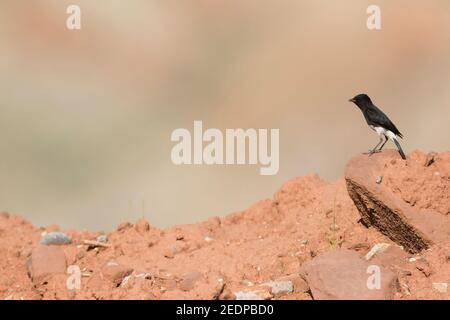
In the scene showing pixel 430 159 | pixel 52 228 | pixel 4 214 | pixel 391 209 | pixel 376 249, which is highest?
pixel 430 159

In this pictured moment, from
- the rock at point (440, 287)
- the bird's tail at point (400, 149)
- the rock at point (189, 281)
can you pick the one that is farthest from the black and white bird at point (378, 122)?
the rock at point (189, 281)

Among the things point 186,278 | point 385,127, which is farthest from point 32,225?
point 385,127

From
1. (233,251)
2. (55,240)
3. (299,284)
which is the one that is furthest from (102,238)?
(299,284)

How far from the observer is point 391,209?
11.6 m

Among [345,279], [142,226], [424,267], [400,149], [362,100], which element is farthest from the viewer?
[142,226]

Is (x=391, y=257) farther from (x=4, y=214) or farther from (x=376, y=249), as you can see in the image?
(x=4, y=214)

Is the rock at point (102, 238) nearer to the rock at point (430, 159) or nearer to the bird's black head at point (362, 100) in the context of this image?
the bird's black head at point (362, 100)

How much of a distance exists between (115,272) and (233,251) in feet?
8.69

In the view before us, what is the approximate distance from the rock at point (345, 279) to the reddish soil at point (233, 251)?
0.88ft

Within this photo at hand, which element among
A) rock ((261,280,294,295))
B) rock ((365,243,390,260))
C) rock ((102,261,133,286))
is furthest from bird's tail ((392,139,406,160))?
rock ((102,261,133,286))

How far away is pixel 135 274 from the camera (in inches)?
451
